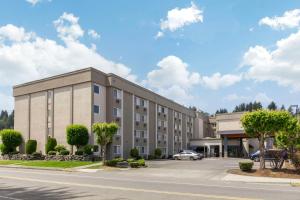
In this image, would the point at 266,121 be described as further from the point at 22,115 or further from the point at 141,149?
the point at 22,115

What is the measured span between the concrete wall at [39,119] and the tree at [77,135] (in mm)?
7792

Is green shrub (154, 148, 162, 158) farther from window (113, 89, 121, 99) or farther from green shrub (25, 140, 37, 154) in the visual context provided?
green shrub (25, 140, 37, 154)

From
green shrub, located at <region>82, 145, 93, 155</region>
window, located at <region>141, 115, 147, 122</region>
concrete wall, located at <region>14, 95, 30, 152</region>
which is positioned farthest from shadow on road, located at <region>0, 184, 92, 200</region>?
window, located at <region>141, 115, 147, 122</region>

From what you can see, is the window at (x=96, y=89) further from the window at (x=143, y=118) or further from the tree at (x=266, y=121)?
the tree at (x=266, y=121)

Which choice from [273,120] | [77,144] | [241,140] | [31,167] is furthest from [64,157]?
[241,140]

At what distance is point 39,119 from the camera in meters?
52.8

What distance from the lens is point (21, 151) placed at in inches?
2137

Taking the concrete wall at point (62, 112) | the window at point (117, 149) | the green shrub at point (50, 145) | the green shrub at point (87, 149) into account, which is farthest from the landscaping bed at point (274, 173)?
the green shrub at point (50, 145)

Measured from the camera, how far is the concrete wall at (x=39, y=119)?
169ft

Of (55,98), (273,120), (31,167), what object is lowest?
(31,167)

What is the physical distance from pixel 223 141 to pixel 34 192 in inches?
2291

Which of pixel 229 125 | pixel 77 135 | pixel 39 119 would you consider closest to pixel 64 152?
pixel 77 135

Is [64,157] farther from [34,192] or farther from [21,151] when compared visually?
[34,192]

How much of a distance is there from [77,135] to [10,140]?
13023mm
